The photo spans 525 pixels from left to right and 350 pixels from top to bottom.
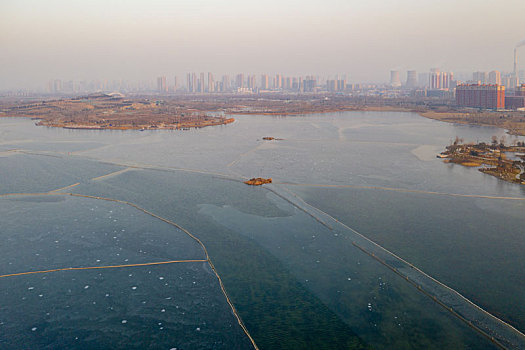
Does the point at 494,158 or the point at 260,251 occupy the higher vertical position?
the point at 494,158

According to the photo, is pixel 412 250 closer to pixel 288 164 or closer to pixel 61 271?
pixel 61 271

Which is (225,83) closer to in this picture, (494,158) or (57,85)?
(57,85)

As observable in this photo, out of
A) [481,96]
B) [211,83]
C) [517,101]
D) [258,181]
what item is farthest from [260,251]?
[211,83]

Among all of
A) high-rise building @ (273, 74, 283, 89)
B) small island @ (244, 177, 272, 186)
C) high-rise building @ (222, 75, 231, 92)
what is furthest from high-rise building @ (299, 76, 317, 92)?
small island @ (244, 177, 272, 186)

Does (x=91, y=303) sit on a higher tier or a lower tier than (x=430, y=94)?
lower

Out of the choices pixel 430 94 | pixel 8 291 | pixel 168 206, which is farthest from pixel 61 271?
pixel 430 94

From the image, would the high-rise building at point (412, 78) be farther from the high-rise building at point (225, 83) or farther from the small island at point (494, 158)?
the small island at point (494, 158)

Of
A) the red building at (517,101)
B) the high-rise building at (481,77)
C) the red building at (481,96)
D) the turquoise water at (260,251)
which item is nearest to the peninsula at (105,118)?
the turquoise water at (260,251)
